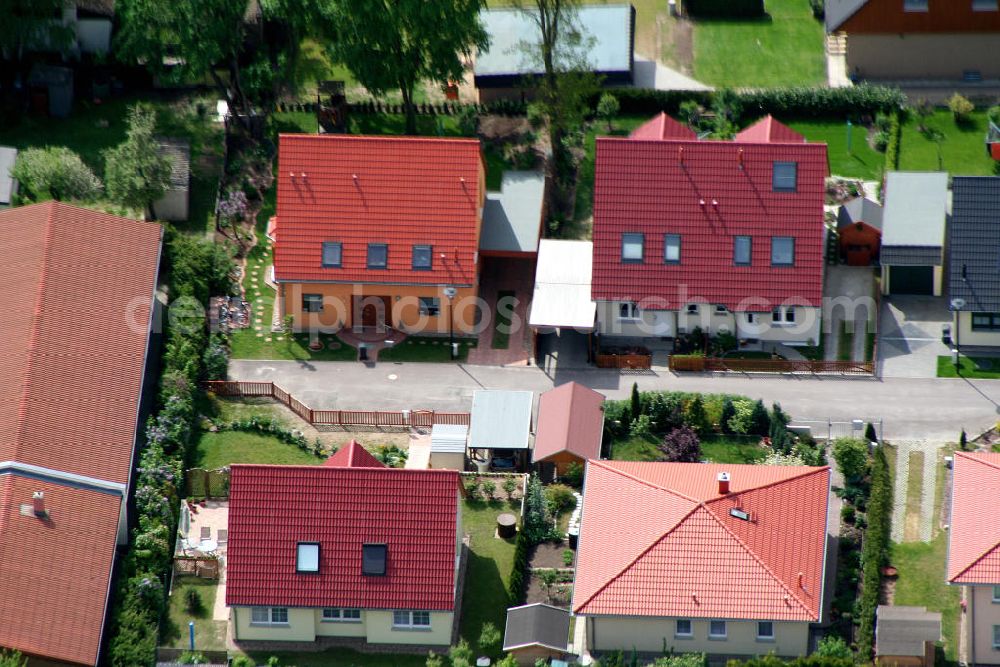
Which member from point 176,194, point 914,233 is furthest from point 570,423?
point 176,194

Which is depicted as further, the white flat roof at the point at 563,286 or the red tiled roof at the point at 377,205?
the red tiled roof at the point at 377,205

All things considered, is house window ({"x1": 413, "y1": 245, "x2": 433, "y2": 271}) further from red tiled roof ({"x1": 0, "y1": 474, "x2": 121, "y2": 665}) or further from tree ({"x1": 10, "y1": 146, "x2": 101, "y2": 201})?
red tiled roof ({"x1": 0, "y1": 474, "x2": 121, "y2": 665})

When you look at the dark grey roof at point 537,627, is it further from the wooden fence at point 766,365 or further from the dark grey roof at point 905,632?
the wooden fence at point 766,365

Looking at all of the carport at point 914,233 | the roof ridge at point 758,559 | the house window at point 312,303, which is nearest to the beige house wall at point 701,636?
the roof ridge at point 758,559

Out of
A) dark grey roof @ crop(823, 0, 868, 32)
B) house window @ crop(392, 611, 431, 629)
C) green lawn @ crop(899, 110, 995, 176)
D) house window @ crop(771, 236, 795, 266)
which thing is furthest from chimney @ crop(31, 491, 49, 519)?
dark grey roof @ crop(823, 0, 868, 32)

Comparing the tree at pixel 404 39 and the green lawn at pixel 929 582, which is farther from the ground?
the tree at pixel 404 39

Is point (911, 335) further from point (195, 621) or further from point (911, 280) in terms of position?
point (195, 621)

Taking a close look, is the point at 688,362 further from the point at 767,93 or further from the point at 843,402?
the point at 767,93
